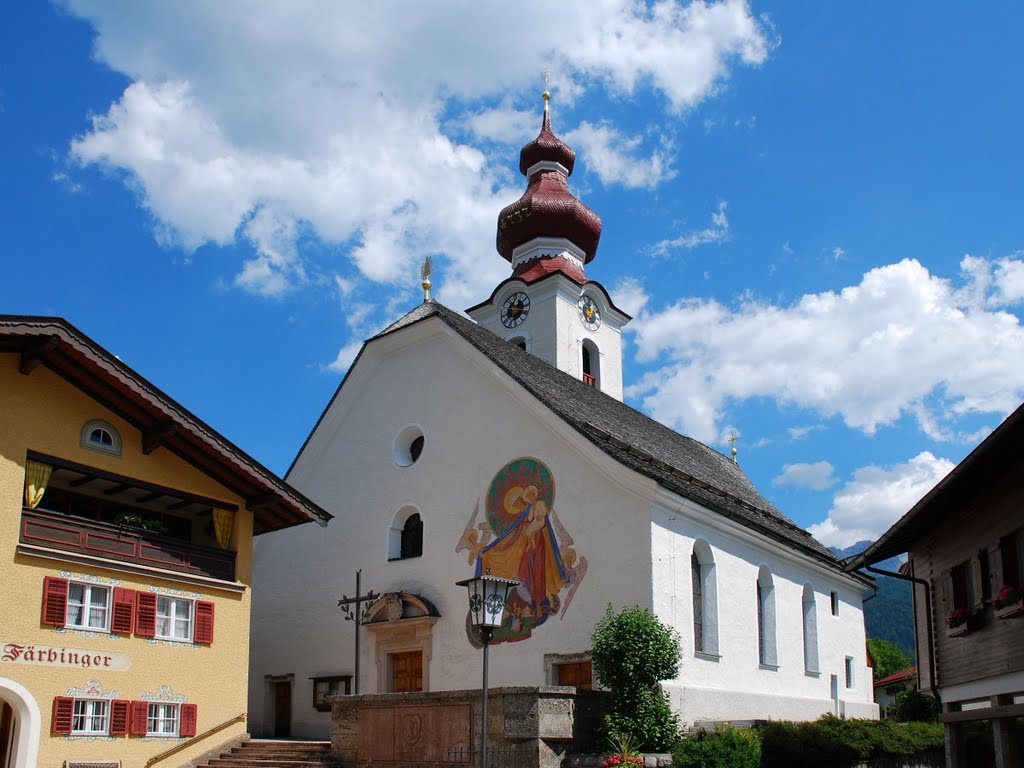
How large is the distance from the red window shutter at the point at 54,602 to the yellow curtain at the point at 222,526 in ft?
12.3

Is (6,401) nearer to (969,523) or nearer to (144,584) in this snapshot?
(144,584)

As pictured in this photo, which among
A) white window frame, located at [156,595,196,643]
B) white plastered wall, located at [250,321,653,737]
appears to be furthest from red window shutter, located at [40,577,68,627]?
white plastered wall, located at [250,321,653,737]

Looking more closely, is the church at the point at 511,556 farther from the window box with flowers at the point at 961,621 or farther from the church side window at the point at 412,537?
the window box with flowers at the point at 961,621

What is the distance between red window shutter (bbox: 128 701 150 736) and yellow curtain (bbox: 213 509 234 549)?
3.56m

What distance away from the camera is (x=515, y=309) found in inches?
1507

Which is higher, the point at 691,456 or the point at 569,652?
the point at 691,456

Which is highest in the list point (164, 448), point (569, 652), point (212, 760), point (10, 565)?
point (164, 448)

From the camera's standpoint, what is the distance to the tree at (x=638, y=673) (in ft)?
56.4

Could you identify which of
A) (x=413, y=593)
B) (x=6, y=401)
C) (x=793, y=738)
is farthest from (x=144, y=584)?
(x=793, y=738)

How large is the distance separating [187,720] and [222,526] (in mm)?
3713

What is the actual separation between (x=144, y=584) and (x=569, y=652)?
7.80 metres

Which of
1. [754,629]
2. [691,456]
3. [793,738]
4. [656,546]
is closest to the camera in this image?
[793,738]

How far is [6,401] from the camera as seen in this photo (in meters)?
17.4

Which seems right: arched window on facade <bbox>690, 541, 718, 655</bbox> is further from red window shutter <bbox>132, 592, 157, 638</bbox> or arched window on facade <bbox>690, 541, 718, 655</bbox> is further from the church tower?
the church tower
